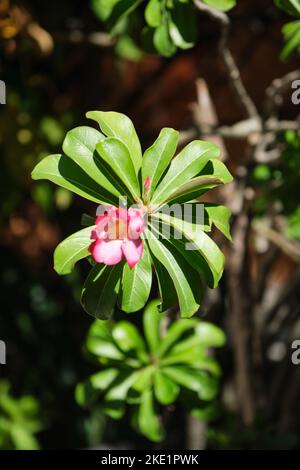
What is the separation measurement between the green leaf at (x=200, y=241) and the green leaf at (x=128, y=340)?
0.57 metres

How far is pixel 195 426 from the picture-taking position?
6.27ft

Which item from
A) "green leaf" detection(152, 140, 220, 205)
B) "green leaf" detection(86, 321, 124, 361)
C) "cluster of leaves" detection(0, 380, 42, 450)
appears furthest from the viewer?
"cluster of leaves" detection(0, 380, 42, 450)

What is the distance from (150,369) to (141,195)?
0.59m

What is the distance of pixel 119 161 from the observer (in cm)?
101

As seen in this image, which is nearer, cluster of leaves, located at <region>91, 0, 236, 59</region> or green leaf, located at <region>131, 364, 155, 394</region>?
cluster of leaves, located at <region>91, 0, 236, 59</region>

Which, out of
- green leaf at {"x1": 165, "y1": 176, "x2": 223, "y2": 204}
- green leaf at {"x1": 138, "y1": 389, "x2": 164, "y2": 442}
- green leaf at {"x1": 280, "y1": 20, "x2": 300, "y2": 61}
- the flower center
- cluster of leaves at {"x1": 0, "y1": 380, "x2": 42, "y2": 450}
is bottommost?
cluster of leaves at {"x1": 0, "y1": 380, "x2": 42, "y2": 450}

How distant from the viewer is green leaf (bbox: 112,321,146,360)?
153cm

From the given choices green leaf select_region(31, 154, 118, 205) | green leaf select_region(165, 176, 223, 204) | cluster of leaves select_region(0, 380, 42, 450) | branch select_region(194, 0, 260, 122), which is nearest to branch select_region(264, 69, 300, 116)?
branch select_region(194, 0, 260, 122)

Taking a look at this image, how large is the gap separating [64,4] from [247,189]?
38.9 inches

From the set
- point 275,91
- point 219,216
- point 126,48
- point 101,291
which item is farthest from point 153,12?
point 126,48

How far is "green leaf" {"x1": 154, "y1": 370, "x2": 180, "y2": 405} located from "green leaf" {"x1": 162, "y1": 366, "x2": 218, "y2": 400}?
0.05 feet

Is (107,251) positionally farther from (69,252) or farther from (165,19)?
→ (165,19)

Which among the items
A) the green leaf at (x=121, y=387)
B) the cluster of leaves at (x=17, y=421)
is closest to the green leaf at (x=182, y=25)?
the green leaf at (x=121, y=387)

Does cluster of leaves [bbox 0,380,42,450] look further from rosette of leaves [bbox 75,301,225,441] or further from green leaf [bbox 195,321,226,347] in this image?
green leaf [bbox 195,321,226,347]
